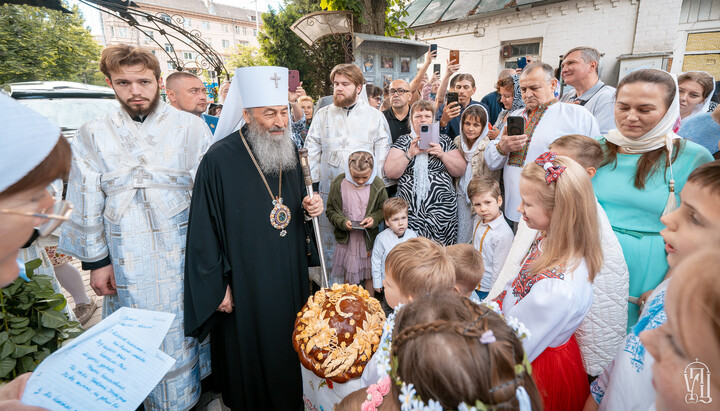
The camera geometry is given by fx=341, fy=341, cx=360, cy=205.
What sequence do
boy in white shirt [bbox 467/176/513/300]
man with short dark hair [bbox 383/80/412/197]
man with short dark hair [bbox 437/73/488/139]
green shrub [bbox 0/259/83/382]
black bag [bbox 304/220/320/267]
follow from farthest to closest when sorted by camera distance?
man with short dark hair [bbox 383/80/412/197], man with short dark hair [bbox 437/73/488/139], boy in white shirt [bbox 467/176/513/300], black bag [bbox 304/220/320/267], green shrub [bbox 0/259/83/382]

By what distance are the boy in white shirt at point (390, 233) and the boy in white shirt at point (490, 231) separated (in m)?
0.61

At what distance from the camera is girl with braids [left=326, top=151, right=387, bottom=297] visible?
324cm

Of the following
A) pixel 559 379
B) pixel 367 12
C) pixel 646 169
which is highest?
pixel 367 12

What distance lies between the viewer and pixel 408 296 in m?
1.70

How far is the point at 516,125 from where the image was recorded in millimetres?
3119

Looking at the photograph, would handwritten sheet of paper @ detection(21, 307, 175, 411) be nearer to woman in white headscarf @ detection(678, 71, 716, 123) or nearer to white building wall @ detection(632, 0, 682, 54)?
woman in white headscarf @ detection(678, 71, 716, 123)

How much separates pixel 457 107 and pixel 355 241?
2060 mm

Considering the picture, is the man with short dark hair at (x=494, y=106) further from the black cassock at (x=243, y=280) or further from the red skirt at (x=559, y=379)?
the red skirt at (x=559, y=379)

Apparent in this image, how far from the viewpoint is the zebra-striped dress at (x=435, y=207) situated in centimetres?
336

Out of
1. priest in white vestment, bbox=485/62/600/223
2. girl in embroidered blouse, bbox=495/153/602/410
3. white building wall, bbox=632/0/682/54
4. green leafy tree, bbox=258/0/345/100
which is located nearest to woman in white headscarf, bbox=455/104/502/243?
priest in white vestment, bbox=485/62/600/223

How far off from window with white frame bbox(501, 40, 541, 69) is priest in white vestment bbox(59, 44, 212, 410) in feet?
44.0

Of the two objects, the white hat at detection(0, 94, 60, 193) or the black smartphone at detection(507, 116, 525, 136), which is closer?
the white hat at detection(0, 94, 60, 193)

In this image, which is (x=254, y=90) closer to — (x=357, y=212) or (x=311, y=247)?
(x=311, y=247)

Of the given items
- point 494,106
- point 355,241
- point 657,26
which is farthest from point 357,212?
point 657,26
